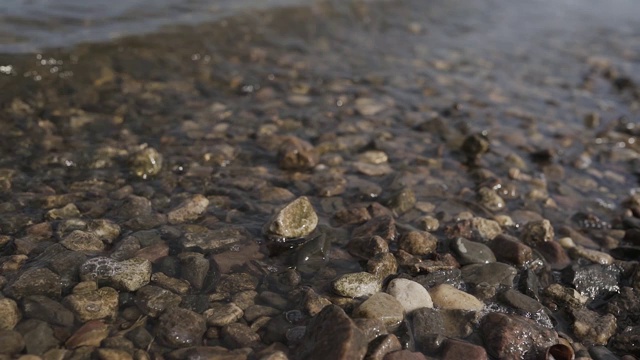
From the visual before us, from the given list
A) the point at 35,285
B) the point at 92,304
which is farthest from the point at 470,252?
the point at 35,285

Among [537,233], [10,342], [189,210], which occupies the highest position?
[10,342]

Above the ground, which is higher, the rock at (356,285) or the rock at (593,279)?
the rock at (356,285)

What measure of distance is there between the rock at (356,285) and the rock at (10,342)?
59.0 inches

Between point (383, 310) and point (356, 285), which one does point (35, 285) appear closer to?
point (356, 285)

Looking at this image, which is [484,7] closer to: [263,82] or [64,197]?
[263,82]

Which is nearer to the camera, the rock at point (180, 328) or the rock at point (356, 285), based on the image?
the rock at point (180, 328)

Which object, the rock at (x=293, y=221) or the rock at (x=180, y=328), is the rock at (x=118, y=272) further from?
the rock at (x=293, y=221)

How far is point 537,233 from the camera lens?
3760 millimetres

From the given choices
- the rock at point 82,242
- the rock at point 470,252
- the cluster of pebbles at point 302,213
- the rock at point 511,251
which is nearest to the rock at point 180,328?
the cluster of pebbles at point 302,213

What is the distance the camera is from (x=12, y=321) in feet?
8.29

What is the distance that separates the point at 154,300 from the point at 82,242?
2.23 feet

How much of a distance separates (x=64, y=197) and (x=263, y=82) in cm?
295

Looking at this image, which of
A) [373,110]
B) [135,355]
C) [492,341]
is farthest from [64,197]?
[373,110]

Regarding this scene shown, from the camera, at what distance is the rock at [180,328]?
2.57 m
